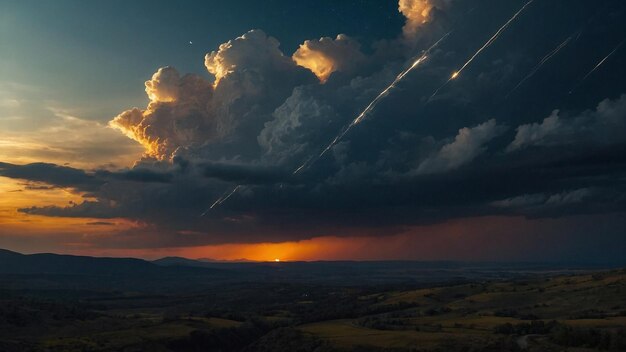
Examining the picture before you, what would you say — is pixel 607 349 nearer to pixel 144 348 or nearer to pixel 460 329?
pixel 460 329

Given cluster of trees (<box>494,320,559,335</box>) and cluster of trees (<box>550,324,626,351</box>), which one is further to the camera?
cluster of trees (<box>494,320,559,335</box>)

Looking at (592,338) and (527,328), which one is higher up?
(592,338)

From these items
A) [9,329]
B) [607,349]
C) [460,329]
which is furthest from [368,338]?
[9,329]

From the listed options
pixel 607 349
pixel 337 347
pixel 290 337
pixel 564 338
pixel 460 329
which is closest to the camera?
pixel 607 349

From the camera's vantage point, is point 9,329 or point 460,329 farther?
point 9,329

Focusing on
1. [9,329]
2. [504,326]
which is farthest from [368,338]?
[9,329]

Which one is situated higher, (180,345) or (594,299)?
(594,299)

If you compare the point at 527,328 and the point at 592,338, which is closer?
the point at 592,338

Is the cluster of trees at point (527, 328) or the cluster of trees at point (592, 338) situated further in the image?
A: the cluster of trees at point (527, 328)

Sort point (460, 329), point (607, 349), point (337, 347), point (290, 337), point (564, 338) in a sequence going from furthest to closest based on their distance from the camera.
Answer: point (290, 337), point (460, 329), point (337, 347), point (564, 338), point (607, 349)

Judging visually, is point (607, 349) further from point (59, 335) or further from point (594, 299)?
point (59, 335)
